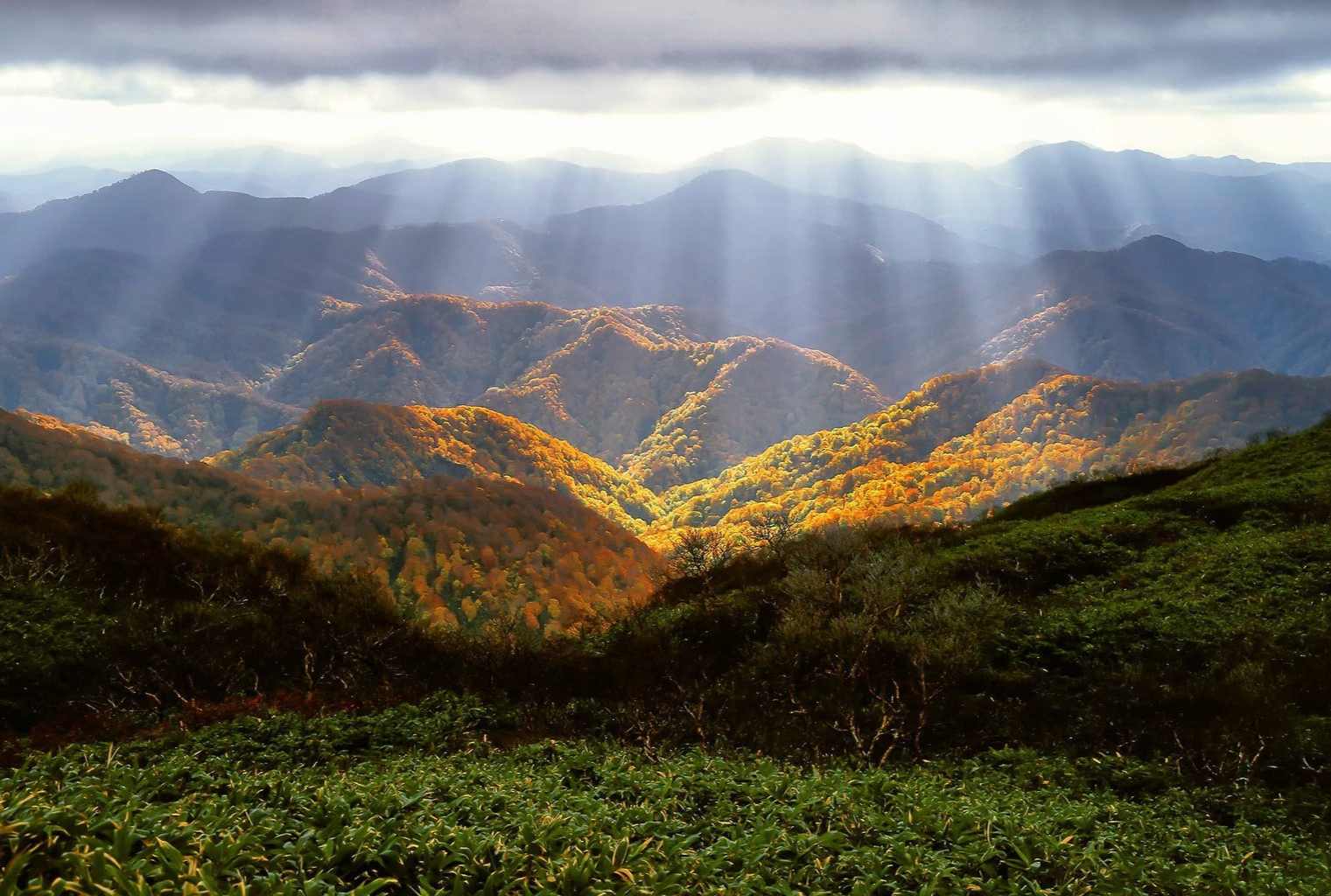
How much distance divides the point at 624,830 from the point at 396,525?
80679mm

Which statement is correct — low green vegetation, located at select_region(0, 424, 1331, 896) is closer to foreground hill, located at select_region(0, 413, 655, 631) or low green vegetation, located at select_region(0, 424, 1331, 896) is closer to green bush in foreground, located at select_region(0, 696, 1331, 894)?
green bush in foreground, located at select_region(0, 696, 1331, 894)

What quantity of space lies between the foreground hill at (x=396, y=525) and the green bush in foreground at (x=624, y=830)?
5541 cm

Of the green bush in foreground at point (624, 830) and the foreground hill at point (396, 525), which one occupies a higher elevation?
the green bush in foreground at point (624, 830)

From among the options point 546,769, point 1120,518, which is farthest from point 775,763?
point 1120,518

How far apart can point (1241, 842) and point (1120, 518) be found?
2386cm

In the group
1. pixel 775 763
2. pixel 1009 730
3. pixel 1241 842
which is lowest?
pixel 1009 730

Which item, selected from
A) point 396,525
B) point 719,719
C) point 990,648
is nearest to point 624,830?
point 719,719

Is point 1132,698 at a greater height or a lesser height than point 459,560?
greater

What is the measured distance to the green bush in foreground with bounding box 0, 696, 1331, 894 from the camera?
6129 mm

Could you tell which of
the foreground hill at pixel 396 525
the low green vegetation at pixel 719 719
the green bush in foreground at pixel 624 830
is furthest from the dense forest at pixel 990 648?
the foreground hill at pixel 396 525

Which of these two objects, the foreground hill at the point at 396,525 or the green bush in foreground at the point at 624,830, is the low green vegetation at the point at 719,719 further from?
the foreground hill at the point at 396,525

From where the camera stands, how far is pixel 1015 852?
8117 mm

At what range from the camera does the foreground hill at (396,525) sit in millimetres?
73750

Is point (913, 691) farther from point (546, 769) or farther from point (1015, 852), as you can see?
point (1015, 852)
